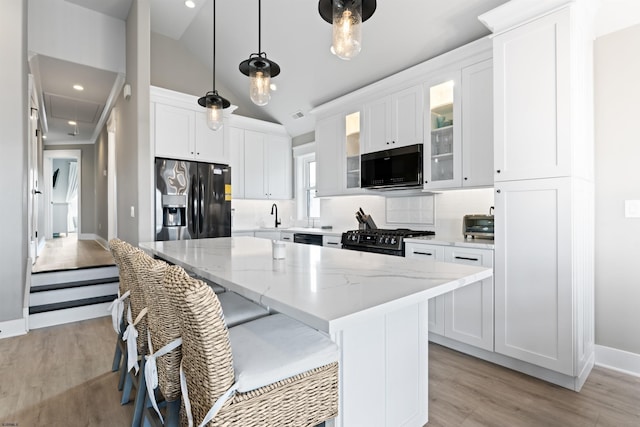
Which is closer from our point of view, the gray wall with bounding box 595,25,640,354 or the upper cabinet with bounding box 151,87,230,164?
the gray wall with bounding box 595,25,640,354

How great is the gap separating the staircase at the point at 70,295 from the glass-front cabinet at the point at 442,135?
3693 millimetres

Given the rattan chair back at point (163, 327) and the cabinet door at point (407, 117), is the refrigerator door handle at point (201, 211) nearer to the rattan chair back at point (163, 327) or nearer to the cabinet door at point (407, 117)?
the cabinet door at point (407, 117)

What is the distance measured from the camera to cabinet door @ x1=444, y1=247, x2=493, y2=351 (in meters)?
2.44

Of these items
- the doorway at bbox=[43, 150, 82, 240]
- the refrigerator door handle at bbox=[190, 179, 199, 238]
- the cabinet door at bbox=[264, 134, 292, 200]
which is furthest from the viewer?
the doorway at bbox=[43, 150, 82, 240]

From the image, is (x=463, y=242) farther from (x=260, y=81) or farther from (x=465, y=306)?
(x=260, y=81)

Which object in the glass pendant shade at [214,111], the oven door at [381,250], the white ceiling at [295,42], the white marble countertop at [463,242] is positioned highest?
the white ceiling at [295,42]

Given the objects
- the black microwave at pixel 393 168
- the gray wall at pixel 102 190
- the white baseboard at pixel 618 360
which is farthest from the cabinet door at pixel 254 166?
the white baseboard at pixel 618 360

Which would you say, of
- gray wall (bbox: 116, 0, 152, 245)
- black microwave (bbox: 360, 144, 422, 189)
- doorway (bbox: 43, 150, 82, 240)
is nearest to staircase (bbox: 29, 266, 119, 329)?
gray wall (bbox: 116, 0, 152, 245)

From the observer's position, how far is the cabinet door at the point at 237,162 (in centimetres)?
489

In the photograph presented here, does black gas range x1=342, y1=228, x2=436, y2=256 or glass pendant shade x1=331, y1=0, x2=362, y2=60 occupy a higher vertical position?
glass pendant shade x1=331, y1=0, x2=362, y2=60

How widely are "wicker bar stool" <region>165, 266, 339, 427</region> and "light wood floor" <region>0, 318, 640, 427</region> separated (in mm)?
1034

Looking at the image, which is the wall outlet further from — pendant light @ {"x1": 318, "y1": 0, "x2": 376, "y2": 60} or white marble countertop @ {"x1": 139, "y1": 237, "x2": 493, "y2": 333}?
pendant light @ {"x1": 318, "y1": 0, "x2": 376, "y2": 60}

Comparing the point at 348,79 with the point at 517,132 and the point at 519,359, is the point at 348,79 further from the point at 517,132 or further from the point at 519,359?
the point at 519,359

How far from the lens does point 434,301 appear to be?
2.82 meters
